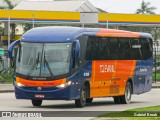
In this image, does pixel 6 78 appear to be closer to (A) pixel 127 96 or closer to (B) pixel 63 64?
(A) pixel 127 96

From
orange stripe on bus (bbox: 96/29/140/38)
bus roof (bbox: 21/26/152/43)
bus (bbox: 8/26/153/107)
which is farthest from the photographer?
orange stripe on bus (bbox: 96/29/140/38)

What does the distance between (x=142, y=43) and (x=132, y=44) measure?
4.08 ft

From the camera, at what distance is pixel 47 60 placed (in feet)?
82.1

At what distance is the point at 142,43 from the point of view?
104ft

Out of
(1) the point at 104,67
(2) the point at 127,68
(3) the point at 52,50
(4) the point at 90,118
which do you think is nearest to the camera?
(4) the point at 90,118

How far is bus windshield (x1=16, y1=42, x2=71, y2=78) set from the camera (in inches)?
982

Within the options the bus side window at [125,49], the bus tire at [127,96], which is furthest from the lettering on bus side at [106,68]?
the bus tire at [127,96]

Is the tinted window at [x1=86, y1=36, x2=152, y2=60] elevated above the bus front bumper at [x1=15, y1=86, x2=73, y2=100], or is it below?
above

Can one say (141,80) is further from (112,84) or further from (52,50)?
(52,50)

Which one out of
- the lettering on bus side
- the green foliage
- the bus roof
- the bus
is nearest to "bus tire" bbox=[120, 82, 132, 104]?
the bus

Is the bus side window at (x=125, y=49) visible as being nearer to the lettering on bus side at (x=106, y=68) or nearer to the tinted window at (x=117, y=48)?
the tinted window at (x=117, y=48)

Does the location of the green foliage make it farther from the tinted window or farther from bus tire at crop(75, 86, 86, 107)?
bus tire at crop(75, 86, 86, 107)

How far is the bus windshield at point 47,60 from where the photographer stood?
2495cm

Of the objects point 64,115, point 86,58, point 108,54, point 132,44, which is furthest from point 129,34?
point 64,115
